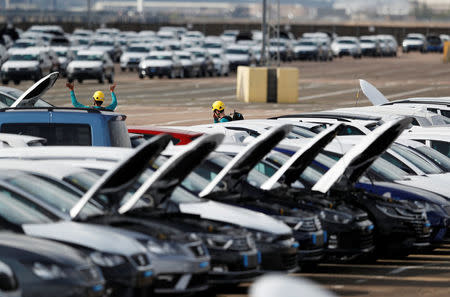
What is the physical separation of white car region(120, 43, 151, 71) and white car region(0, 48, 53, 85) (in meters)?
13.8

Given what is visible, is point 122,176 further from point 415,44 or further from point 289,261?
point 415,44

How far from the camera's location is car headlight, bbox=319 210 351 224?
13.1m

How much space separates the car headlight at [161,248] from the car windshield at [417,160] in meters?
8.00

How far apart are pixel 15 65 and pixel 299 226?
139 ft

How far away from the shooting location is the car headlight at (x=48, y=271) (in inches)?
339

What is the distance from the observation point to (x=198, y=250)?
1025 cm

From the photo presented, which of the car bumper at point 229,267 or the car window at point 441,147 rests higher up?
the car bumper at point 229,267

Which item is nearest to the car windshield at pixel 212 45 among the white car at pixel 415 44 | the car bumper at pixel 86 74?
the car bumper at pixel 86 74

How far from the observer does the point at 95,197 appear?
1088 cm

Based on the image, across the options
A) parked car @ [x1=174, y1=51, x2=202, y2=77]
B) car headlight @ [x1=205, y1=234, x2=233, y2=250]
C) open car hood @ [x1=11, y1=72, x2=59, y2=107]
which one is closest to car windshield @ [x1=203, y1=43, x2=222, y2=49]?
parked car @ [x1=174, y1=51, x2=202, y2=77]

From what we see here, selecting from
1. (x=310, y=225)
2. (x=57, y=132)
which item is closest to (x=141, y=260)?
(x=310, y=225)

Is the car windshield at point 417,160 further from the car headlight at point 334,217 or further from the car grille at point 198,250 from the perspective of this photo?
the car grille at point 198,250

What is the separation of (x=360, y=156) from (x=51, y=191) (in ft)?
13.3

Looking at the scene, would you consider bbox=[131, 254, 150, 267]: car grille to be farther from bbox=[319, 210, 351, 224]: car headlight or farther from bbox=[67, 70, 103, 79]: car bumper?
bbox=[67, 70, 103, 79]: car bumper
